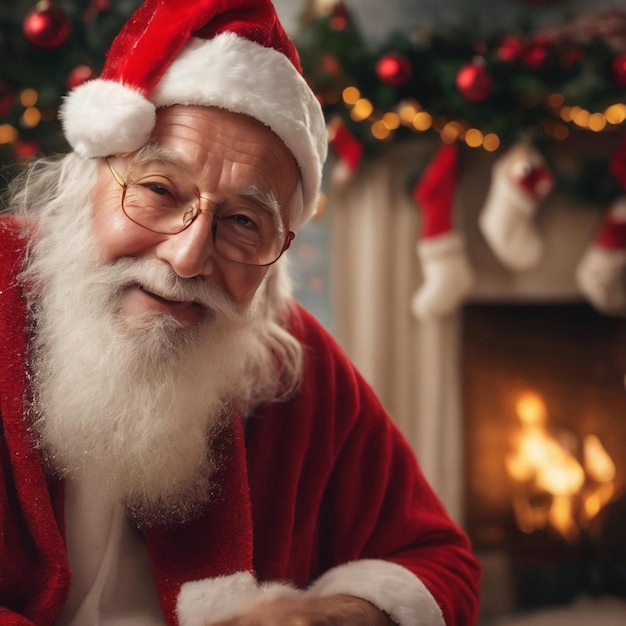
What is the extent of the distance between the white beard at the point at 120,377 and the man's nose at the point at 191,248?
19 mm

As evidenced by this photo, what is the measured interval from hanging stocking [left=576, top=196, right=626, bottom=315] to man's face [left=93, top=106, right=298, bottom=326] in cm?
216

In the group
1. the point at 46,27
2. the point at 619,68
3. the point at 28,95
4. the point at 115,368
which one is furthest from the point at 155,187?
the point at 619,68

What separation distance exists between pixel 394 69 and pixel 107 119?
6.00ft

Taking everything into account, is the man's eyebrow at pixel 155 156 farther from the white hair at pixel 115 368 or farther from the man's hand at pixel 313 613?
the man's hand at pixel 313 613

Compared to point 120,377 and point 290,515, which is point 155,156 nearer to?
point 120,377

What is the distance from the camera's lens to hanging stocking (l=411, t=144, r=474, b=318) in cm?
310

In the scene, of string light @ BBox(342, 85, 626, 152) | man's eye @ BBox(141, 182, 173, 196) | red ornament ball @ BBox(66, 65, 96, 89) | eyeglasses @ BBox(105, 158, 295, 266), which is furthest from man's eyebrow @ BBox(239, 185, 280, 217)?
string light @ BBox(342, 85, 626, 152)

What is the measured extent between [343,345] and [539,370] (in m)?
0.83

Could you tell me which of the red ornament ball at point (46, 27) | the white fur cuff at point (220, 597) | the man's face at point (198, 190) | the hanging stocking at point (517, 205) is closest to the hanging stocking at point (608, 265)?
the hanging stocking at point (517, 205)

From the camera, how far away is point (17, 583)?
1.13 metres

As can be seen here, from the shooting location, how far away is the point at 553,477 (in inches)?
129

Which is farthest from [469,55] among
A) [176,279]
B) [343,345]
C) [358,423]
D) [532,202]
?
[176,279]

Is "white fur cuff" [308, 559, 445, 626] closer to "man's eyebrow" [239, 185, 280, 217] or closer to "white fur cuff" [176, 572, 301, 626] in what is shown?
"white fur cuff" [176, 572, 301, 626]

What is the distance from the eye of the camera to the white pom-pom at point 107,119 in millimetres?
1163
